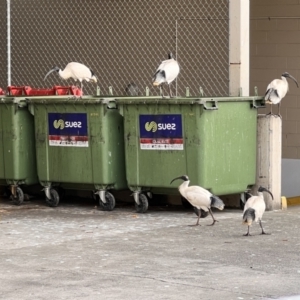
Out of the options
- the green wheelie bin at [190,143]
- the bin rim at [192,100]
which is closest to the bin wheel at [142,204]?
the green wheelie bin at [190,143]

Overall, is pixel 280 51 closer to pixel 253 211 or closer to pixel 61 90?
pixel 61 90

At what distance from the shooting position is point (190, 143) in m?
11.8

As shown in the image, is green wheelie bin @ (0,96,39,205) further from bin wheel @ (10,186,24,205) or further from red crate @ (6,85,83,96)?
red crate @ (6,85,83,96)

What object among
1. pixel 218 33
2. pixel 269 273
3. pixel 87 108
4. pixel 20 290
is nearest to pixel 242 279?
pixel 269 273

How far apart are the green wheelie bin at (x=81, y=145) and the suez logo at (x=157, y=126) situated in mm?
551

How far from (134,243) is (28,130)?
3.59 meters

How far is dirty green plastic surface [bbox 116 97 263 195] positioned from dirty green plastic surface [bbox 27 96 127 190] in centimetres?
23

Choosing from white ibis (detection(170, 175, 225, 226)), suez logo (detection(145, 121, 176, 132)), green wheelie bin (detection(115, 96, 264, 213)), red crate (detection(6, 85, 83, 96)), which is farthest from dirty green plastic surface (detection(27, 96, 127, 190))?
white ibis (detection(170, 175, 225, 226))

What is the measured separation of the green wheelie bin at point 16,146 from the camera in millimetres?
13016

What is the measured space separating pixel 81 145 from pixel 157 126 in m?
1.07

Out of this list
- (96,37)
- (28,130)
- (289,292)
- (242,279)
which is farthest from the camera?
(96,37)

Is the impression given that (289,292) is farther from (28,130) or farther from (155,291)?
(28,130)

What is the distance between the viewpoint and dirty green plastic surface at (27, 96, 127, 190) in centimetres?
1235

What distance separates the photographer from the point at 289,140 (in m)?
17.0
